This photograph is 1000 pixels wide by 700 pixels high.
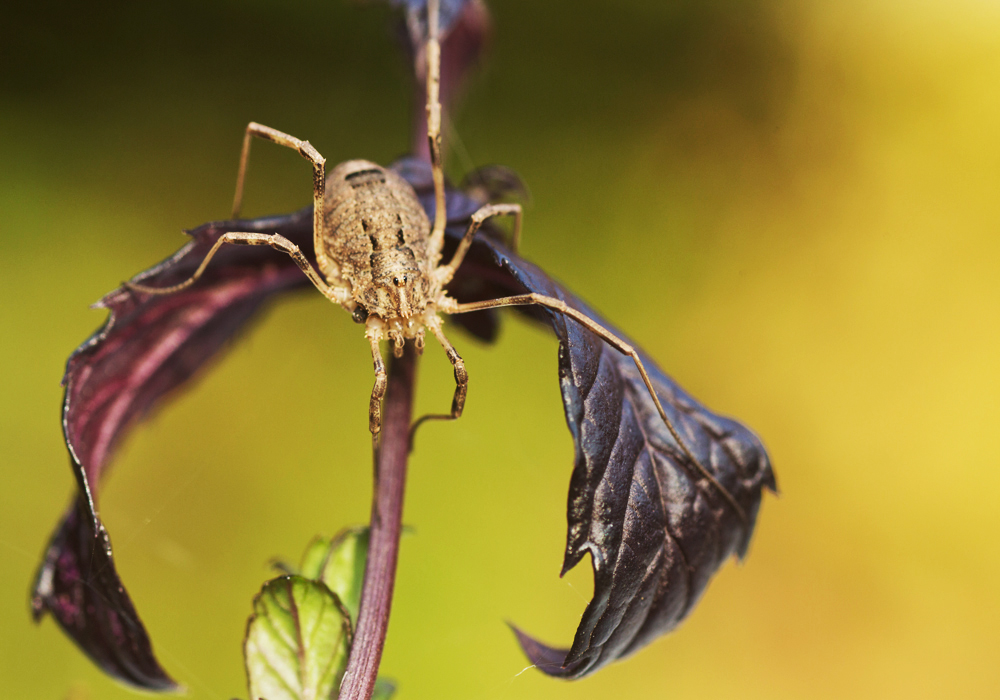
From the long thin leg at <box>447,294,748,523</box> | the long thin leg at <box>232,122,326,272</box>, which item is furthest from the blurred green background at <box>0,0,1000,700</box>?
the long thin leg at <box>447,294,748,523</box>

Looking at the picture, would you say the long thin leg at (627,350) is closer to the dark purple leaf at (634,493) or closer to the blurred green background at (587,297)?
the dark purple leaf at (634,493)

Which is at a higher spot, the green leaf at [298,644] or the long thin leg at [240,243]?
the long thin leg at [240,243]

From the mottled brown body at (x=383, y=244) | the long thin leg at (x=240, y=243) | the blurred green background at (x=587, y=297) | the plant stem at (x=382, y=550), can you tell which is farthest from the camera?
the blurred green background at (x=587, y=297)

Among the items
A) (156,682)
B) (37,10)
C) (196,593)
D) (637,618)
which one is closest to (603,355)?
(637,618)

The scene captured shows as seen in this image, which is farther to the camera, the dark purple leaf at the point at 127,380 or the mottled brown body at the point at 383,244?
the mottled brown body at the point at 383,244

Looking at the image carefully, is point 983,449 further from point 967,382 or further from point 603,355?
point 603,355

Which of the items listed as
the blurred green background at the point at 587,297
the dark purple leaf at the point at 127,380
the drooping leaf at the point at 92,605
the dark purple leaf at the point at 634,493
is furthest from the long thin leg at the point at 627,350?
the blurred green background at the point at 587,297

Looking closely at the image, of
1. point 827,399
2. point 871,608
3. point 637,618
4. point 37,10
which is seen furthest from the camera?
point 37,10
